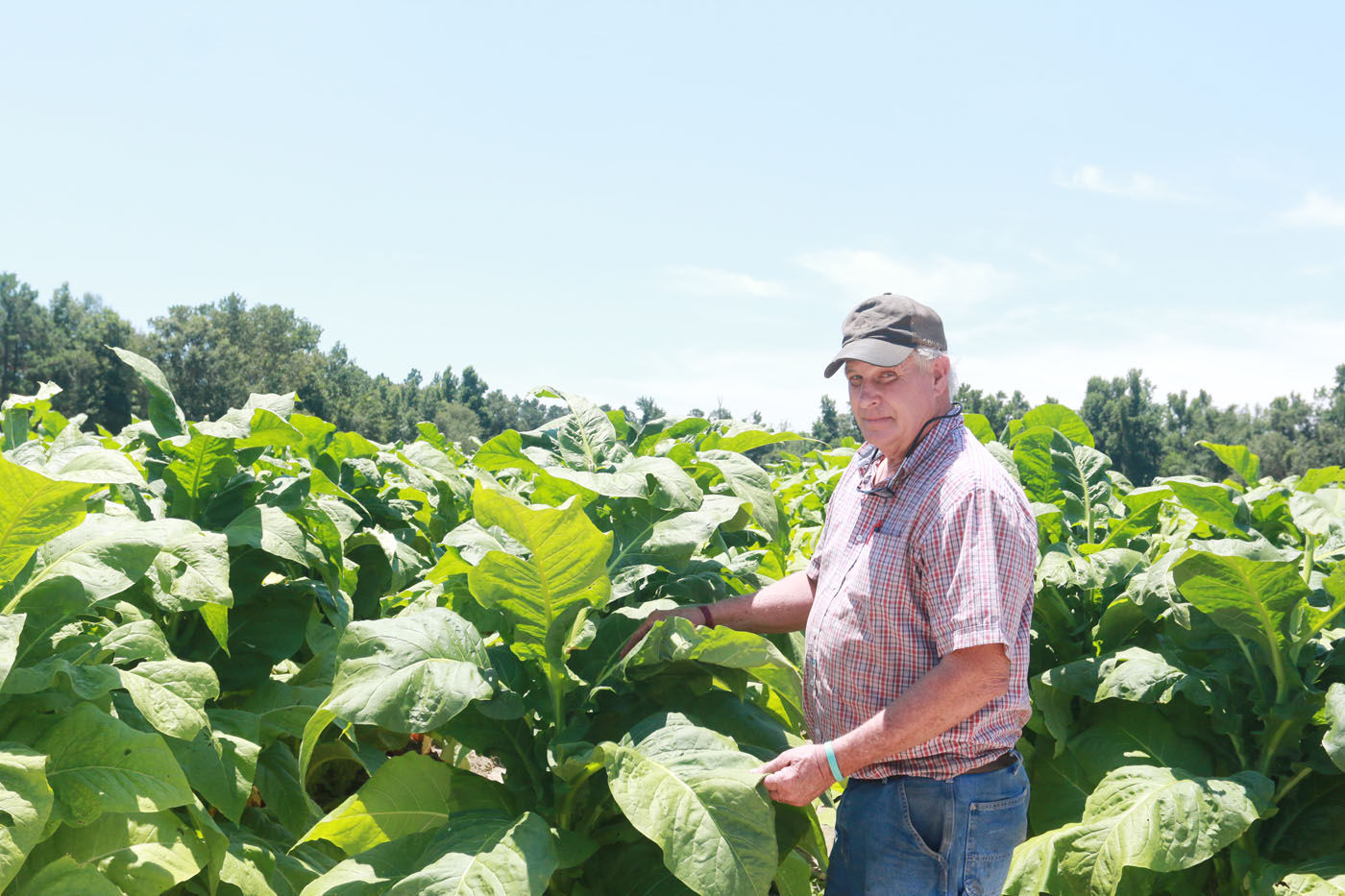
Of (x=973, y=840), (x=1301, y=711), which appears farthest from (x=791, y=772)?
(x=1301, y=711)

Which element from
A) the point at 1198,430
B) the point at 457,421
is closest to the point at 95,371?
the point at 457,421

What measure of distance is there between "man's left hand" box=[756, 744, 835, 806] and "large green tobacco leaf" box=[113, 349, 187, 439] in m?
2.10

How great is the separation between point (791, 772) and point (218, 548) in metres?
1.47

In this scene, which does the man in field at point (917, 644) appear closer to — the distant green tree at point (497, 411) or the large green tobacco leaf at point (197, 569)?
the large green tobacco leaf at point (197, 569)

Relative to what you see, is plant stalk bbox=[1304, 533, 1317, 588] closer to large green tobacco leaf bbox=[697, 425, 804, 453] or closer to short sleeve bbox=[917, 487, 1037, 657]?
short sleeve bbox=[917, 487, 1037, 657]

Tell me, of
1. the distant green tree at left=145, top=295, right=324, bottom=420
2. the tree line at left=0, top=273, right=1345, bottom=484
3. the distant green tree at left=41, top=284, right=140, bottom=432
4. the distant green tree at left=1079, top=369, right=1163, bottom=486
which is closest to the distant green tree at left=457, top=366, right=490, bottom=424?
the tree line at left=0, top=273, right=1345, bottom=484

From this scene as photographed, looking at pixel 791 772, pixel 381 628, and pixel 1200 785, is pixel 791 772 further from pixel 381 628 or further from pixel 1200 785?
pixel 1200 785

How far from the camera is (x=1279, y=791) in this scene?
10.4 ft

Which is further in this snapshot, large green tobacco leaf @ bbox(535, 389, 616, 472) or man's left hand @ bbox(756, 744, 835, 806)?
large green tobacco leaf @ bbox(535, 389, 616, 472)

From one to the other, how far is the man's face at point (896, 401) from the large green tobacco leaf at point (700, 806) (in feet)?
2.75

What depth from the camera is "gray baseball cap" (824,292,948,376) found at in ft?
7.66

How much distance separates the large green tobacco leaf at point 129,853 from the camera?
6.97 ft

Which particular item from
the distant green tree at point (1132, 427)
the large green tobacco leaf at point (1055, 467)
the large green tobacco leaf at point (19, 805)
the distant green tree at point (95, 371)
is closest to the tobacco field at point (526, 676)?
the large green tobacco leaf at point (19, 805)

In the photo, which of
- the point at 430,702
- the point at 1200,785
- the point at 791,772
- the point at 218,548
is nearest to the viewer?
the point at 430,702
